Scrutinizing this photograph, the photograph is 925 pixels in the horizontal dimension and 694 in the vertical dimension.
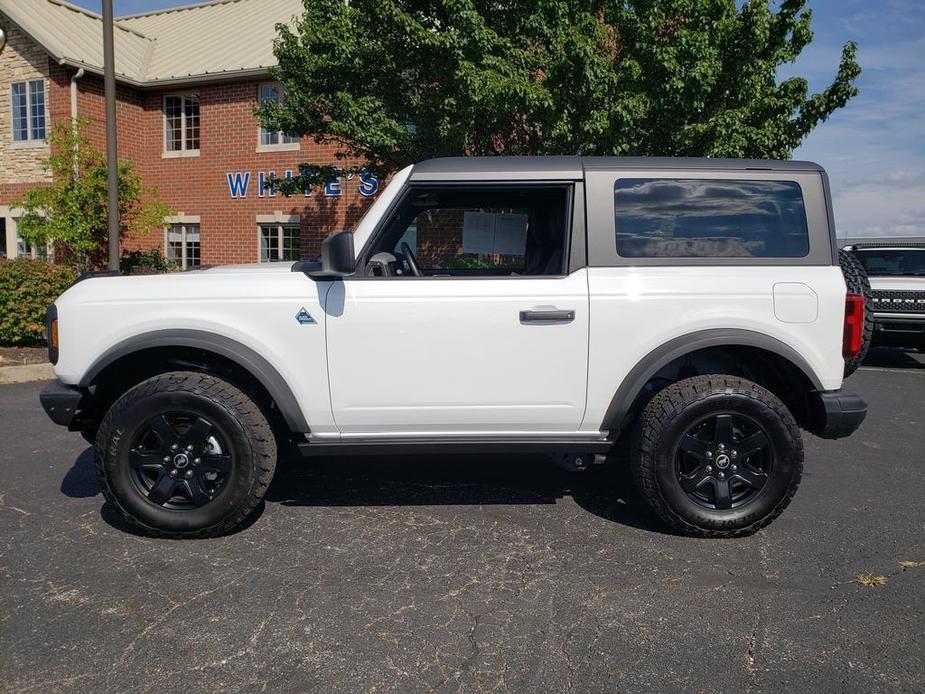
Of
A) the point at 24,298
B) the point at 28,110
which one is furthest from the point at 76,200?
the point at 24,298

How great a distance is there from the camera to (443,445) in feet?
12.2

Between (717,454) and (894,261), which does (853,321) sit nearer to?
(717,454)

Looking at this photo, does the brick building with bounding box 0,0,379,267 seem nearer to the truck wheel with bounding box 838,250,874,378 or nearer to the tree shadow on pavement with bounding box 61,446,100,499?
the tree shadow on pavement with bounding box 61,446,100,499

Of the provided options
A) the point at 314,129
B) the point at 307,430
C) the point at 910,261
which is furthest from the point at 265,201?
the point at 307,430

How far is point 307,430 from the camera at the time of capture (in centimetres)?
370

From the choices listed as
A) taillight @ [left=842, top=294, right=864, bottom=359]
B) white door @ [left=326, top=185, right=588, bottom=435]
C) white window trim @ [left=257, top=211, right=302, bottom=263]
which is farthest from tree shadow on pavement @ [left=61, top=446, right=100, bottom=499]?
white window trim @ [left=257, top=211, right=302, bottom=263]

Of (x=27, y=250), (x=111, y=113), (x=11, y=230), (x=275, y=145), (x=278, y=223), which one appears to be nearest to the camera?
(x=111, y=113)

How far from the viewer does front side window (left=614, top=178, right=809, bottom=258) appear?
12.3ft

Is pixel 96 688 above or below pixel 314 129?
below

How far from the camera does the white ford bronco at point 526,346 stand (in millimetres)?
3613

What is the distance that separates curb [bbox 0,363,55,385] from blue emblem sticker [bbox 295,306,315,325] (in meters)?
6.60

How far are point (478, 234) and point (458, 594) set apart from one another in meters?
2.18

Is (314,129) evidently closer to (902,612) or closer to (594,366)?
(594,366)

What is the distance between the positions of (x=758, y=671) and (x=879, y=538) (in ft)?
5.94
